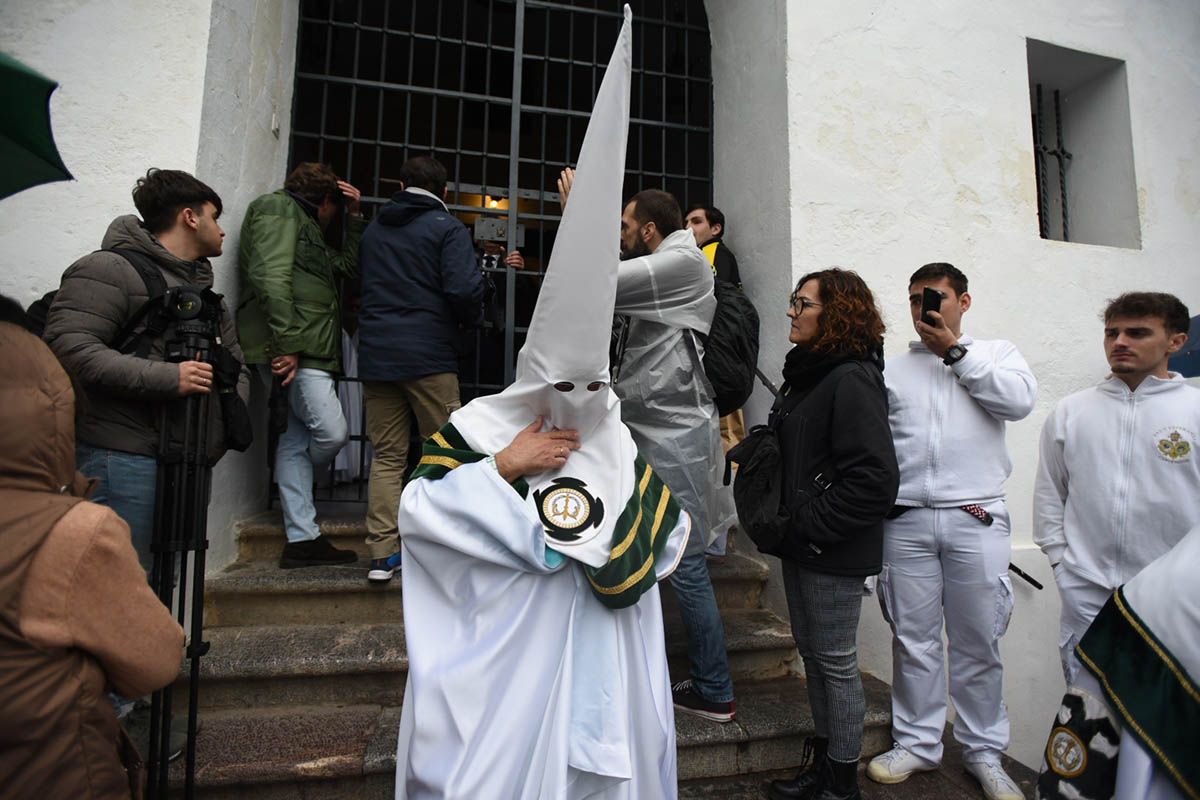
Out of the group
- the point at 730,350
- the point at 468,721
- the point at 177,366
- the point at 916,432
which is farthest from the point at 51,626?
the point at 916,432

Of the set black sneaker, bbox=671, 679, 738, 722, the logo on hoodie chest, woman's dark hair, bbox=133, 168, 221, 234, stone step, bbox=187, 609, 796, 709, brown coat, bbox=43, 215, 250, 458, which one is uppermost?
woman's dark hair, bbox=133, 168, 221, 234

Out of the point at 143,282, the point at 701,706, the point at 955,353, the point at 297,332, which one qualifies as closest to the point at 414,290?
the point at 297,332

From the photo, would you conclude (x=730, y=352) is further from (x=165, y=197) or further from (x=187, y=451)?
(x=165, y=197)

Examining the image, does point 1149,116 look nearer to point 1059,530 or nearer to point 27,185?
point 1059,530

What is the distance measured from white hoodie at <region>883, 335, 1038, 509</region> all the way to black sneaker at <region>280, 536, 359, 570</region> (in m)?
2.79

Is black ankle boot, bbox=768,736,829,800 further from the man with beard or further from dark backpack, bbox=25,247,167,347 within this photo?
dark backpack, bbox=25,247,167,347

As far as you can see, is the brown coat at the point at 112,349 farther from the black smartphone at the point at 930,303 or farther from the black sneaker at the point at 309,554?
the black smartphone at the point at 930,303

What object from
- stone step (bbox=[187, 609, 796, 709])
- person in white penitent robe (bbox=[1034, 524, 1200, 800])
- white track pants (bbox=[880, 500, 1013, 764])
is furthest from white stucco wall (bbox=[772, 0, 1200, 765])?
person in white penitent robe (bbox=[1034, 524, 1200, 800])

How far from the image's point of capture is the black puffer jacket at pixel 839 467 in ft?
7.38

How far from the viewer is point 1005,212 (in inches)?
163

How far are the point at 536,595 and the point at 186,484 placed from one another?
1295 millimetres

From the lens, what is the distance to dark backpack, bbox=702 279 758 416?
296 cm

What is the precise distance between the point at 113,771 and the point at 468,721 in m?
0.70

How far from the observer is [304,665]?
2785 mm
